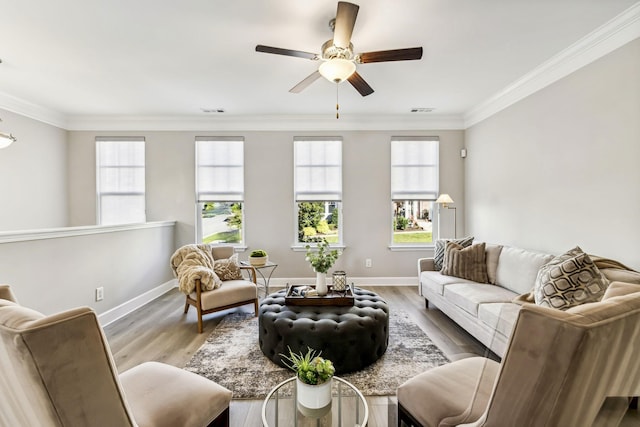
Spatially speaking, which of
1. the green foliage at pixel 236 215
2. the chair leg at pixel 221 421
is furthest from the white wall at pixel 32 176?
the chair leg at pixel 221 421

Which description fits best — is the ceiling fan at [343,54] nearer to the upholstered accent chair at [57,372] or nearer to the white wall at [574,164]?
the white wall at [574,164]

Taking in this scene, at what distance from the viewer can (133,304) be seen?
147 inches

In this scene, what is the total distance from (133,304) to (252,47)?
350 cm

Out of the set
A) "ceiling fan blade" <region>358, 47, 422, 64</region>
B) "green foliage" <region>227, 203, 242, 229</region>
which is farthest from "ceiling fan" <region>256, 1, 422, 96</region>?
"green foliage" <region>227, 203, 242, 229</region>

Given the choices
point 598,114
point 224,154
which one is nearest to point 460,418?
point 598,114

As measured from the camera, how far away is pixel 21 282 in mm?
2408

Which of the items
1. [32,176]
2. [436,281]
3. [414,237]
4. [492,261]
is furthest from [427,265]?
[32,176]

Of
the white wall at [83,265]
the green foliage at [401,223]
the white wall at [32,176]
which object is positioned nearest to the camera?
the white wall at [83,265]

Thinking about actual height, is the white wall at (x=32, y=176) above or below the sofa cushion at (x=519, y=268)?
above

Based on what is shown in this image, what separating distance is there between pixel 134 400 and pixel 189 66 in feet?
9.98

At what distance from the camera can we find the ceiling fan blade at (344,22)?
1776 mm

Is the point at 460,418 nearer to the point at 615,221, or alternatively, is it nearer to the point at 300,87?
the point at 615,221

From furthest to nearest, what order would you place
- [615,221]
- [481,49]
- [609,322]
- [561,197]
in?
[561,197]
[481,49]
[615,221]
[609,322]

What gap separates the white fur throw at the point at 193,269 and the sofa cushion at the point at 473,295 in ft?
8.75
